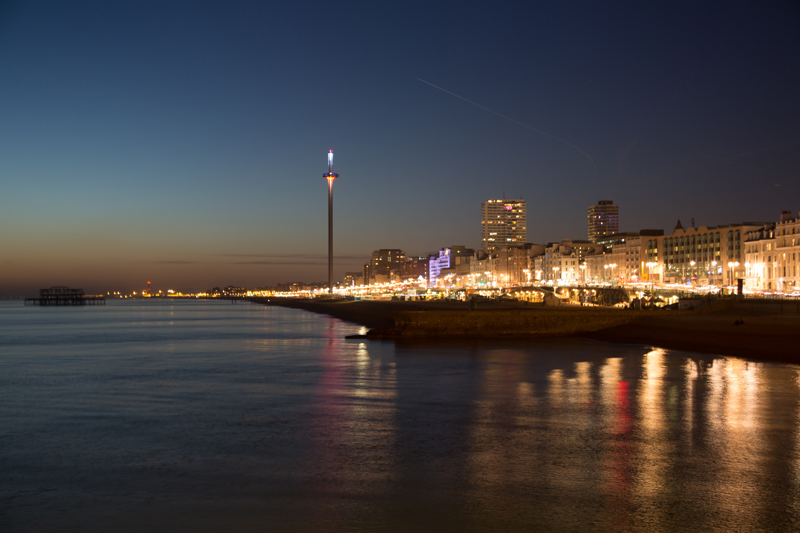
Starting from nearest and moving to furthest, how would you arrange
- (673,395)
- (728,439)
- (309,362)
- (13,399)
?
1. (728,439)
2. (673,395)
3. (13,399)
4. (309,362)

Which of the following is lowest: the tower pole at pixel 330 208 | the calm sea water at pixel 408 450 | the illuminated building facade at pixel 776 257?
the calm sea water at pixel 408 450

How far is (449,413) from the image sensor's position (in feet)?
58.7

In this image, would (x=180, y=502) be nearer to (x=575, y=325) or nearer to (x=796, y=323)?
(x=796, y=323)

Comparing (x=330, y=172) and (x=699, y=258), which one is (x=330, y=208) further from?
(x=699, y=258)

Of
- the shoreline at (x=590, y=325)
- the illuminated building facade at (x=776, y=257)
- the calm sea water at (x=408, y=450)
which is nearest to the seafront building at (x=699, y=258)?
the illuminated building facade at (x=776, y=257)

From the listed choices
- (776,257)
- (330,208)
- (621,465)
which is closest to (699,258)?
(776,257)

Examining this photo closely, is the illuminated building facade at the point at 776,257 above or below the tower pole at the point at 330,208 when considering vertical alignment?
below

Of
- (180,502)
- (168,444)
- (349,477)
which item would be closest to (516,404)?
(349,477)

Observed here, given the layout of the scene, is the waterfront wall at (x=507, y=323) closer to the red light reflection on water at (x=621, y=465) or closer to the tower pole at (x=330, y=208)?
the red light reflection on water at (x=621, y=465)

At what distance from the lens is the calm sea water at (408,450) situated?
31.4 ft

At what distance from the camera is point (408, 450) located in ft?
44.2

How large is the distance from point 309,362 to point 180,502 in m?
23.2

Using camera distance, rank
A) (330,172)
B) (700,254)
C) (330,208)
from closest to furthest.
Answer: (700,254), (330,208), (330,172)

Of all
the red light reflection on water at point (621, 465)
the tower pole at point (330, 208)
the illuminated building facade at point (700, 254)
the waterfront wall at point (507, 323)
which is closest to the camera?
the red light reflection on water at point (621, 465)
